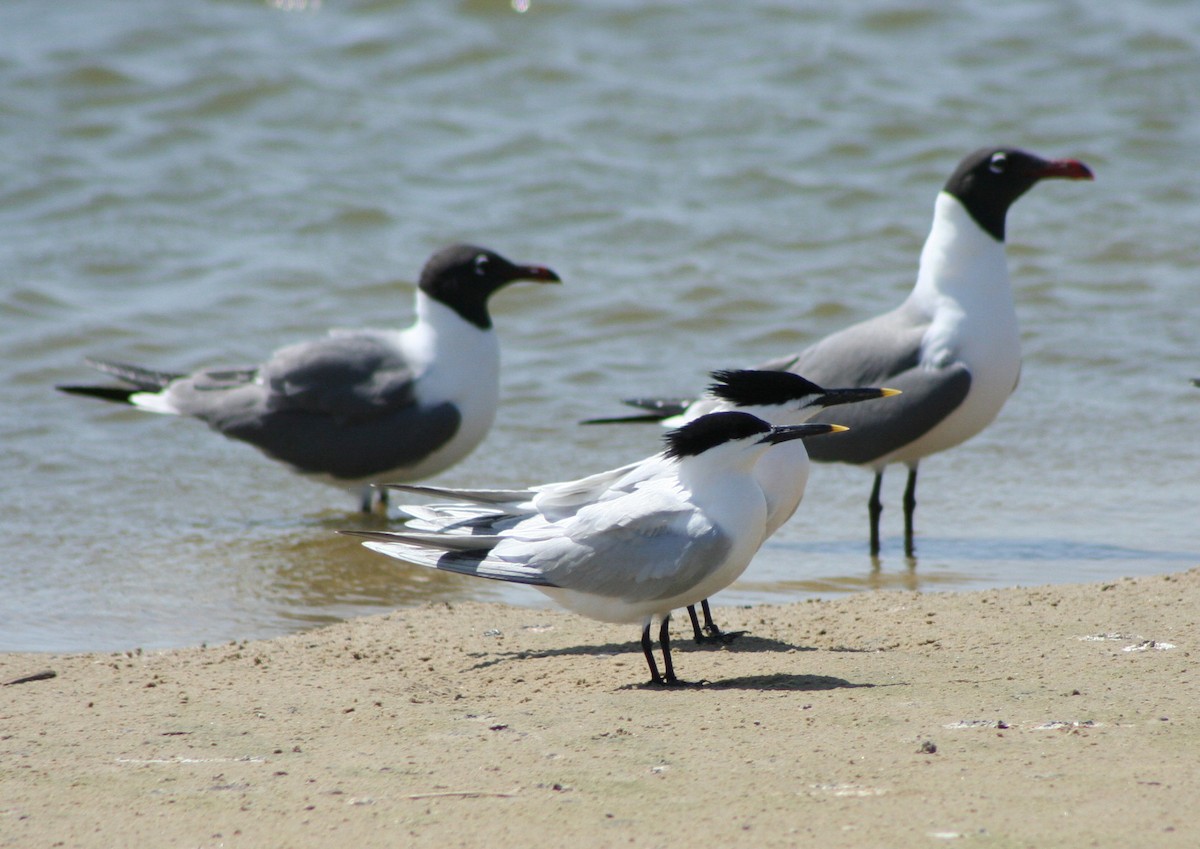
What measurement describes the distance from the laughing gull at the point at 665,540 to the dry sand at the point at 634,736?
0.82 ft

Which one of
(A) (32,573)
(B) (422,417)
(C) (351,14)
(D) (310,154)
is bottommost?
(A) (32,573)

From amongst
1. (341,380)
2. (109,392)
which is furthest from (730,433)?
(109,392)

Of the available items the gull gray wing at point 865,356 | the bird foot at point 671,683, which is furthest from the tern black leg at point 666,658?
the gull gray wing at point 865,356

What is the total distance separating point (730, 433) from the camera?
13.8 feet

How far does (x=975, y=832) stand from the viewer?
299 cm

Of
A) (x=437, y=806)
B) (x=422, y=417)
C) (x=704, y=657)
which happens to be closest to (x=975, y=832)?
(x=437, y=806)

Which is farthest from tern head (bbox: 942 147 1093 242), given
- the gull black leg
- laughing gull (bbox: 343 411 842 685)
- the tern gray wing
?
the tern gray wing

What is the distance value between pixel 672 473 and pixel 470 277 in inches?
133

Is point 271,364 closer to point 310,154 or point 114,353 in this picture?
point 114,353

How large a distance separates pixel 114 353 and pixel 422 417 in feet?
10.3

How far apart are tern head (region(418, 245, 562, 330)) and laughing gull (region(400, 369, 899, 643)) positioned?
269 centimetres

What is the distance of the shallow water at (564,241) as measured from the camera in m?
6.51

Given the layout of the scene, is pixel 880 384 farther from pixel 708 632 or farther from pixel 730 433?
pixel 730 433

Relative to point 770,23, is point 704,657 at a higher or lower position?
lower
